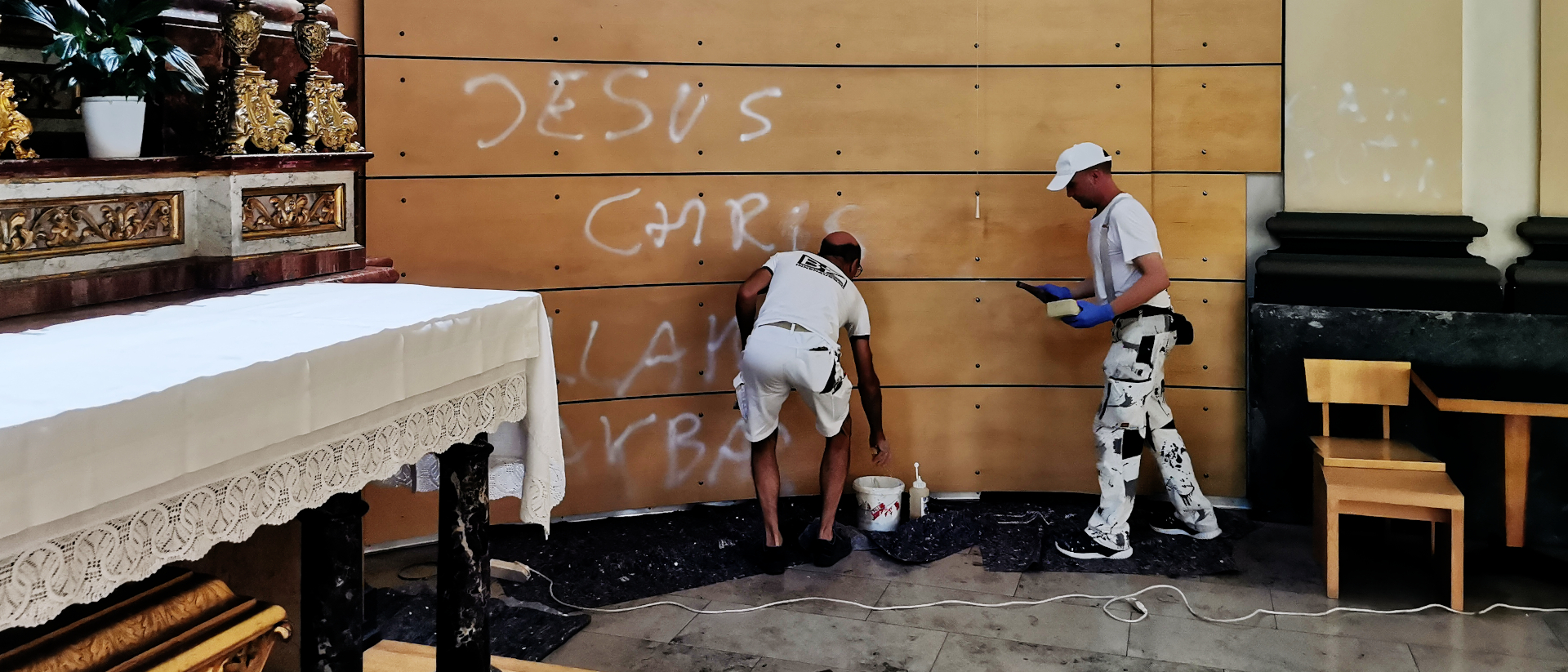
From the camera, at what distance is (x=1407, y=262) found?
4586 millimetres

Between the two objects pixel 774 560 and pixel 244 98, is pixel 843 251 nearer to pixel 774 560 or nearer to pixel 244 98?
pixel 774 560

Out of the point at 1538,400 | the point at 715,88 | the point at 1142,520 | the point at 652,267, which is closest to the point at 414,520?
the point at 652,267

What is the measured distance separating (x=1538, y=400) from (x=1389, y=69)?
149 cm

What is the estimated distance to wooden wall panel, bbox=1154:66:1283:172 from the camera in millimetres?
4852

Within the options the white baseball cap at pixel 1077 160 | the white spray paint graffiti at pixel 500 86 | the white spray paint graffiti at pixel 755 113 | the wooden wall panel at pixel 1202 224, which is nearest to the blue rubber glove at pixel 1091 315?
the white baseball cap at pixel 1077 160

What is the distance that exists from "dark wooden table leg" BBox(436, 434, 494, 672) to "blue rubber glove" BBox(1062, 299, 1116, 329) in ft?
8.11

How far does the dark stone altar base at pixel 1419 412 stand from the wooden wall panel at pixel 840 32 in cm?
133

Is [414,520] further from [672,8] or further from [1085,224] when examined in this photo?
[1085,224]

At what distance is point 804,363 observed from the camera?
4.32 m

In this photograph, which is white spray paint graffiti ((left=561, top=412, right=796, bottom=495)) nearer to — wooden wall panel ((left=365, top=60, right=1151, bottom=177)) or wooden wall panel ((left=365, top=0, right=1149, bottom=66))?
wooden wall panel ((left=365, top=60, right=1151, bottom=177))

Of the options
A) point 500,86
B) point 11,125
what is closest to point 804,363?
point 500,86

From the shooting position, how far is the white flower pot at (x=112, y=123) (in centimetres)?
229

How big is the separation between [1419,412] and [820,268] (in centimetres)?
239

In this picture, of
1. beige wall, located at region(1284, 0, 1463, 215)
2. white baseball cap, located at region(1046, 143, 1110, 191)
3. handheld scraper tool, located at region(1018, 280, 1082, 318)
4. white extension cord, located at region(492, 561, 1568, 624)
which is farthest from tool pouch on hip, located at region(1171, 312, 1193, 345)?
white extension cord, located at region(492, 561, 1568, 624)
